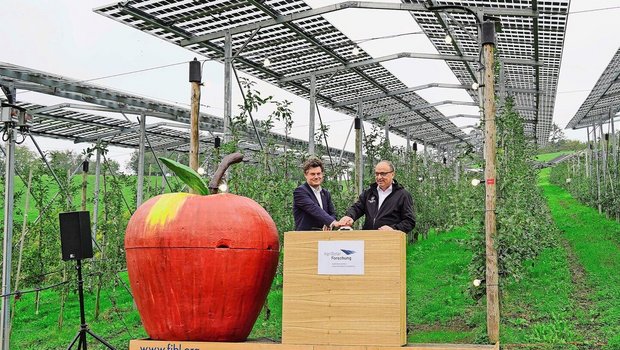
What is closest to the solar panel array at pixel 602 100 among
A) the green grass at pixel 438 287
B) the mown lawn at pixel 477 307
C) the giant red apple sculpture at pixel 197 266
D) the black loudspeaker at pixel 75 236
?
the mown lawn at pixel 477 307

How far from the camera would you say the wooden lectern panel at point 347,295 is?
4.09 m

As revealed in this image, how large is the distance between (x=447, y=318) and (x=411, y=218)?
510 cm

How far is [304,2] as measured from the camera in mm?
10500

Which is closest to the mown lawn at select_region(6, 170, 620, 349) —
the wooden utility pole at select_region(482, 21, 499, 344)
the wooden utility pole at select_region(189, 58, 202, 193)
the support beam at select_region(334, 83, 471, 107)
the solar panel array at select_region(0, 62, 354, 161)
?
the wooden utility pole at select_region(482, 21, 499, 344)

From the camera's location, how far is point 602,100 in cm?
1992

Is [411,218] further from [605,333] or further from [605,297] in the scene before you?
[605,297]

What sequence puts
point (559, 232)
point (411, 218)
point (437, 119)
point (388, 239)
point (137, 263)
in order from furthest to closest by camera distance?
point (437, 119) → point (559, 232) → point (411, 218) → point (137, 263) → point (388, 239)

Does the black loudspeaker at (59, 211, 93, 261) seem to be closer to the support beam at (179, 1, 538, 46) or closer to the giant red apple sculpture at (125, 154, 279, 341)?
the giant red apple sculpture at (125, 154, 279, 341)

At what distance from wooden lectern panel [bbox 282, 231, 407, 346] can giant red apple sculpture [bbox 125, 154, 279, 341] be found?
302mm

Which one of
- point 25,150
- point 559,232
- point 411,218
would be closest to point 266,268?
point 411,218

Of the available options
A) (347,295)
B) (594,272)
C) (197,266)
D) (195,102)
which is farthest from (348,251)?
(594,272)

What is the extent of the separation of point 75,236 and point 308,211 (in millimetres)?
3005

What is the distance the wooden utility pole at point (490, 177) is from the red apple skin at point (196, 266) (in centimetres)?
364

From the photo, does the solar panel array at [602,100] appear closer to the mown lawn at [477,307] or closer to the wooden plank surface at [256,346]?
the mown lawn at [477,307]
